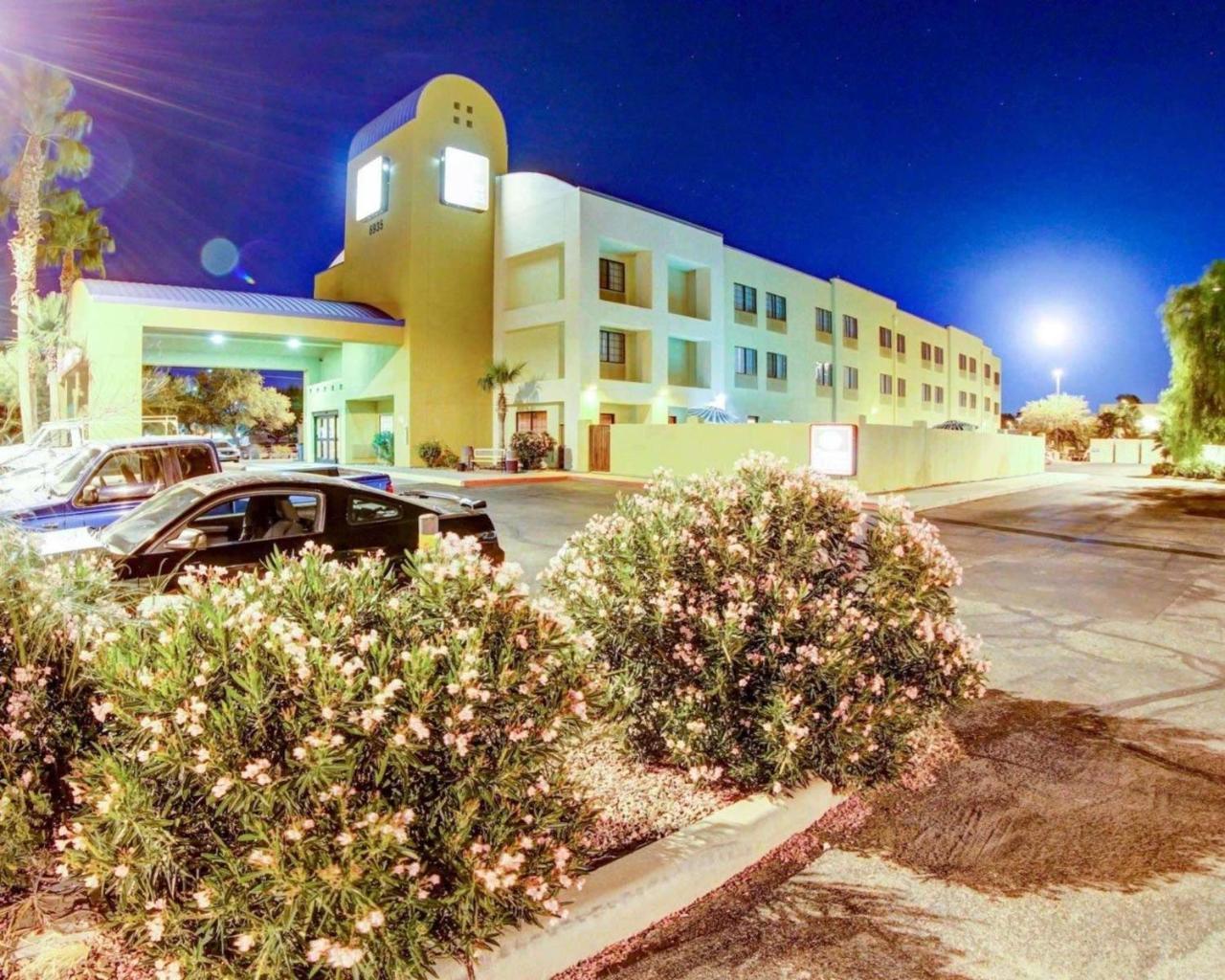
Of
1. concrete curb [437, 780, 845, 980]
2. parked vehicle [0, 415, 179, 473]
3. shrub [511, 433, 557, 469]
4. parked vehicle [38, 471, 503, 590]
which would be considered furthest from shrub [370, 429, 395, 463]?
concrete curb [437, 780, 845, 980]

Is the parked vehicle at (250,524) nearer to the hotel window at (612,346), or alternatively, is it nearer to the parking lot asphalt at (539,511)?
the parking lot asphalt at (539,511)

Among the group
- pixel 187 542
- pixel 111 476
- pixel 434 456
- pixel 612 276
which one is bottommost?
pixel 187 542

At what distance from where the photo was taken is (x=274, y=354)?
124ft

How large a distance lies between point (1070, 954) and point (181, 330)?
3205cm

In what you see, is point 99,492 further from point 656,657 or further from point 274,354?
point 274,354

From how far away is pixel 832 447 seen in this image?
16.8m

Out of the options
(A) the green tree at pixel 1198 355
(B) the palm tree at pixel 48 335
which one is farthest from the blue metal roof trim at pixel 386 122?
(A) the green tree at pixel 1198 355

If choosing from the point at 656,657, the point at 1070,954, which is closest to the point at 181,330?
the point at 656,657

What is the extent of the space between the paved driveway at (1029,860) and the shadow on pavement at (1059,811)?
0.04ft

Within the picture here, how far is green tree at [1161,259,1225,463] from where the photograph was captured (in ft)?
93.1


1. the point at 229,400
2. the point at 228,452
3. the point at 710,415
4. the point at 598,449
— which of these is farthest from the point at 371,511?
the point at 229,400

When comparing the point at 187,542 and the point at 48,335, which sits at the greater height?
the point at 48,335

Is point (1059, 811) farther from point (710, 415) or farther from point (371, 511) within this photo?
point (710, 415)

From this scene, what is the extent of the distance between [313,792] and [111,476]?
8.93m
